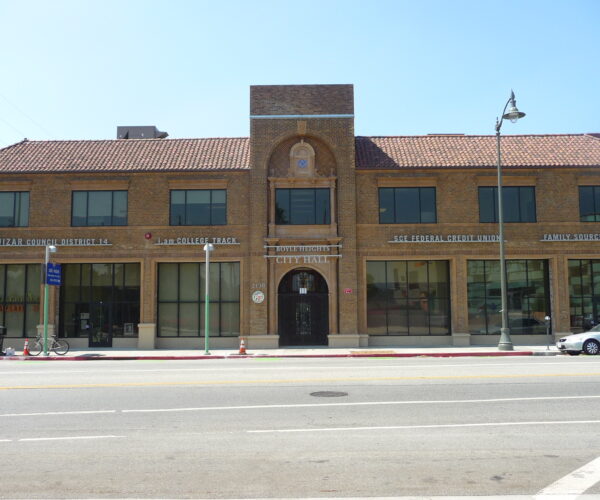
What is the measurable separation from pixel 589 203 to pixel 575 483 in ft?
79.8

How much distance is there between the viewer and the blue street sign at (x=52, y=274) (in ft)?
76.7

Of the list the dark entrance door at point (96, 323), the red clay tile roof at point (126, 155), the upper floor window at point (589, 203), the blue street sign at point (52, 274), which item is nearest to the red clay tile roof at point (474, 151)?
the upper floor window at point (589, 203)

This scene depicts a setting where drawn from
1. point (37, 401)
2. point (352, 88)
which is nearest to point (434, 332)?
point (352, 88)

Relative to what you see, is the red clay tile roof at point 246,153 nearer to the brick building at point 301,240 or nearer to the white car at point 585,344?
the brick building at point 301,240

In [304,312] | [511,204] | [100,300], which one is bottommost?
[304,312]

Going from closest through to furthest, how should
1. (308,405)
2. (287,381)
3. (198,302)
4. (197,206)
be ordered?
(308,405) → (287,381) → (198,302) → (197,206)

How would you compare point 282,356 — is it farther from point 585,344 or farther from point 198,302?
point 585,344

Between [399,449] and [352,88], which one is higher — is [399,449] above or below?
below

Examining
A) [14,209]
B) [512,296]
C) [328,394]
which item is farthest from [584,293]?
[14,209]

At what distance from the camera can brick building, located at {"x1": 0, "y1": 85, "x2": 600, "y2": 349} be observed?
26250 millimetres

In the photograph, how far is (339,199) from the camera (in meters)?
26.3

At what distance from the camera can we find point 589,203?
26859 millimetres

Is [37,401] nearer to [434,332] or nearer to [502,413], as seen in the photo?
[502,413]

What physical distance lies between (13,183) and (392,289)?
1891cm
